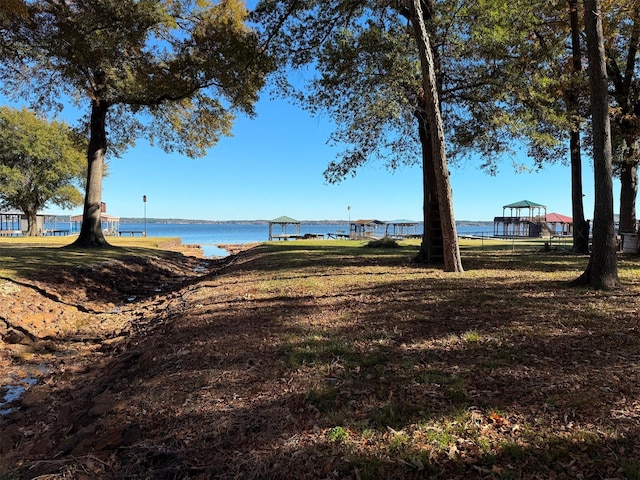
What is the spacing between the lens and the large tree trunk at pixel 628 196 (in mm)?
16078

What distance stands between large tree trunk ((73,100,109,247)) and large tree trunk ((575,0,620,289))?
17730mm

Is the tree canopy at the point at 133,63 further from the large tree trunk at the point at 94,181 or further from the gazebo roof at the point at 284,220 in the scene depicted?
the gazebo roof at the point at 284,220

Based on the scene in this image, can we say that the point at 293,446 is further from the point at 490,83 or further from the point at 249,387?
the point at 490,83

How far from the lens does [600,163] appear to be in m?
7.13

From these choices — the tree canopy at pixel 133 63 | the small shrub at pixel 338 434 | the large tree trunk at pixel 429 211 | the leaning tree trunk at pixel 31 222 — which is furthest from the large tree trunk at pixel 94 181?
the leaning tree trunk at pixel 31 222

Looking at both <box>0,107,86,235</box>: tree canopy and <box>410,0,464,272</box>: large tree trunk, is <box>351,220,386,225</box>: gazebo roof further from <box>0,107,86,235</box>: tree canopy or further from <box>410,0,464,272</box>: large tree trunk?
<box>410,0,464,272</box>: large tree trunk

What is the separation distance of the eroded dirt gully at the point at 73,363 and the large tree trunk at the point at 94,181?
6419 mm

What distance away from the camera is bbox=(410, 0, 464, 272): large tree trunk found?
30.2 feet

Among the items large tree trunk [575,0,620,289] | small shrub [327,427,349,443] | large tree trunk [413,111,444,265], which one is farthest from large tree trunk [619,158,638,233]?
small shrub [327,427,349,443]

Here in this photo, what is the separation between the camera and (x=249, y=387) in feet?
13.3

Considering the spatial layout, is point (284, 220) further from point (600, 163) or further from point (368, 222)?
point (600, 163)

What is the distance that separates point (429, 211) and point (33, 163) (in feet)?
119

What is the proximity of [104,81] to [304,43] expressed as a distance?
9.35 metres

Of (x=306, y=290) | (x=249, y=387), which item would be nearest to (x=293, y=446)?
(x=249, y=387)
